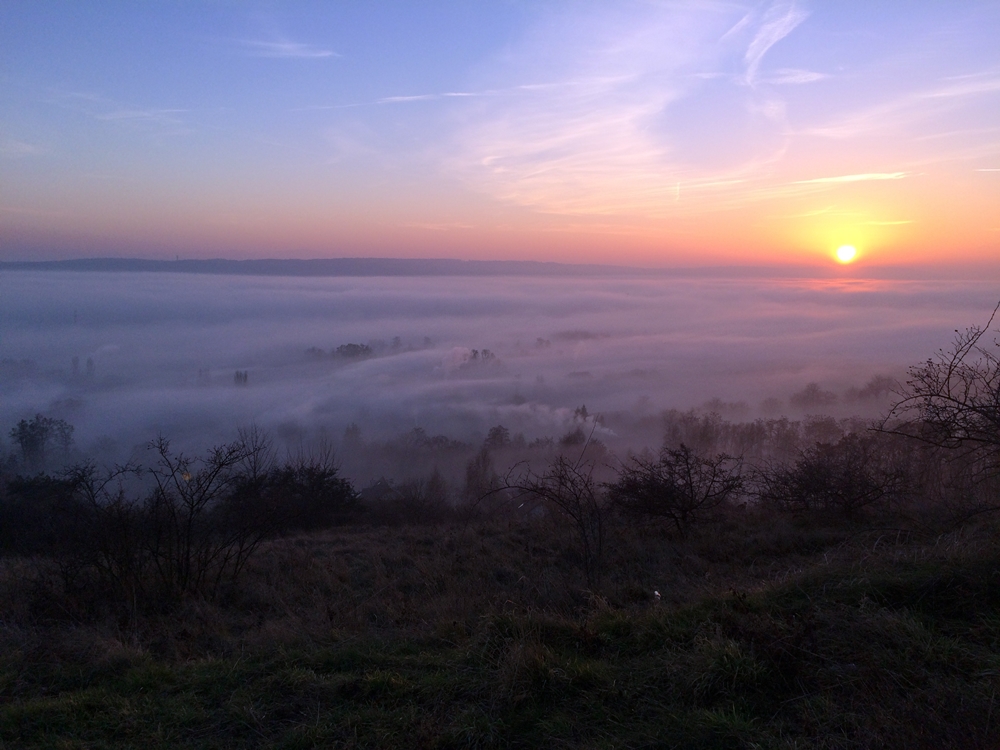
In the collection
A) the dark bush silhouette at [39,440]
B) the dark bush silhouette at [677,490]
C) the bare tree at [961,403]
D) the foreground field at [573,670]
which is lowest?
→ the dark bush silhouette at [39,440]

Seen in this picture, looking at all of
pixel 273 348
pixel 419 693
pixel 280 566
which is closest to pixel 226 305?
pixel 273 348

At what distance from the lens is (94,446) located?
41.2 m

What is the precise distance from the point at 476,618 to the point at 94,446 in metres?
44.3

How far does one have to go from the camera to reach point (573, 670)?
3959mm

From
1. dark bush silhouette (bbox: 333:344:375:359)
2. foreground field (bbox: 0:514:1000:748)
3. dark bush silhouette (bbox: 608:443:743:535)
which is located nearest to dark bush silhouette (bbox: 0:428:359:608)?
foreground field (bbox: 0:514:1000:748)

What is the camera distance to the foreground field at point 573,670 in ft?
11.1

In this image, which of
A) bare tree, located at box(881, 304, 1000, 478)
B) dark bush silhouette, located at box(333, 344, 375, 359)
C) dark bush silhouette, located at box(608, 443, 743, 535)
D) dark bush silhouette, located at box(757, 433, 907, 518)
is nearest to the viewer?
bare tree, located at box(881, 304, 1000, 478)

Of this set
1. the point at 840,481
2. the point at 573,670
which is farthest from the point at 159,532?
the point at 840,481

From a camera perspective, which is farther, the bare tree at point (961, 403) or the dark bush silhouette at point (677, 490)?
the dark bush silhouette at point (677, 490)

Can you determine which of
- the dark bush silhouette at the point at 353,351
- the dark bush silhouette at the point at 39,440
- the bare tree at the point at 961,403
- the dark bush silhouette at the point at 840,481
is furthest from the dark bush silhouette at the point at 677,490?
the dark bush silhouette at the point at 353,351

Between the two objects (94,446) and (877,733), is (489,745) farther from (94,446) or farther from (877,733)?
(94,446)

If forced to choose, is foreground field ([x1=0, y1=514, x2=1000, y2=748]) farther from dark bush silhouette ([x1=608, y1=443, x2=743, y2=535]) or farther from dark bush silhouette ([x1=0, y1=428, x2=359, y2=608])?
dark bush silhouette ([x1=608, y1=443, x2=743, y2=535])

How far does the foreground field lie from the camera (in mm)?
3379

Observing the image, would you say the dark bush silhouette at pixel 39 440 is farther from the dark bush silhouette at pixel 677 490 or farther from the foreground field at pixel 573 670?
the foreground field at pixel 573 670
